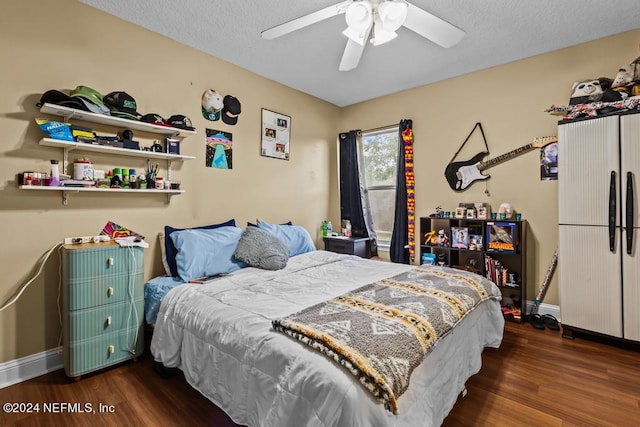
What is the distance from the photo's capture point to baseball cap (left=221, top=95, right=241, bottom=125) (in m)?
3.08

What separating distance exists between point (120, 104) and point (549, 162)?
376cm

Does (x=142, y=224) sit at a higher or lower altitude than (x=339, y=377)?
higher

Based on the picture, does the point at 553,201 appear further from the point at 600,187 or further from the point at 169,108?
the point at 169,108

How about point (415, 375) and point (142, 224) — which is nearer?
point (415, 375)

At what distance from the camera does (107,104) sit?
7.36 feet

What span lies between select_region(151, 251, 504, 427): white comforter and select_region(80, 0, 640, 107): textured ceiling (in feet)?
6.61

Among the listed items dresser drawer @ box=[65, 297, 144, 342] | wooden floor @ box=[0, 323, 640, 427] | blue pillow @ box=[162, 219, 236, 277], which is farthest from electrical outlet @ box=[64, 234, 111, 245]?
wooden floor @ box=[0, 323, 640, 427]

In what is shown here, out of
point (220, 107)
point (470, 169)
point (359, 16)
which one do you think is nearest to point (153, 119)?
point (220, 107)

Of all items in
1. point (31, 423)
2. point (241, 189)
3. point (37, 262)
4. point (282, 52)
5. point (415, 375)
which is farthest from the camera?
point (241, 189)

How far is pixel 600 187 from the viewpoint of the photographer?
2.41 metres

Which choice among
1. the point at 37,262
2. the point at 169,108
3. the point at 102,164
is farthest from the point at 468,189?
the point at 37,262

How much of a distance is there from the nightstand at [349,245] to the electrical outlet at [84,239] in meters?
2.47

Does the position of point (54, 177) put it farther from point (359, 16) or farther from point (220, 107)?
point (359, 16)

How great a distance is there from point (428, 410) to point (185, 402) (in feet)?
4.44
